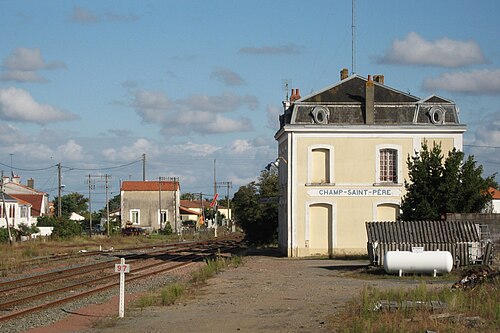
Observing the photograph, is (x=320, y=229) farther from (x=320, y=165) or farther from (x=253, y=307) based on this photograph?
(x=253, y=307)

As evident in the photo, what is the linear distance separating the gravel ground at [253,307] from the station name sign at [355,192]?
1064 cm

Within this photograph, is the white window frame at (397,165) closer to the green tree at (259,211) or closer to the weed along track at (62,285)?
the weed along track at (62,285)

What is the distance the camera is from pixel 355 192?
39688mm

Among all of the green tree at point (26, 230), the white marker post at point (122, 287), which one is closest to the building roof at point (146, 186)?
the green tree at point (26, 230)

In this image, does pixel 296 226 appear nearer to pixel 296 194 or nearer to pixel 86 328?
pixel 296 194

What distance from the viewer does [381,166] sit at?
131ft

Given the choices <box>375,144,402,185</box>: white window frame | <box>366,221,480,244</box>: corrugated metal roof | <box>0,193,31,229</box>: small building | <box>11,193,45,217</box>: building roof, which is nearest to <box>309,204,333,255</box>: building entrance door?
<box>375,144,402,185</box>: white window frame

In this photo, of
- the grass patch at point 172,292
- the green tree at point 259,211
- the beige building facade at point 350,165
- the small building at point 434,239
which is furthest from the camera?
the green tree at point 259,211

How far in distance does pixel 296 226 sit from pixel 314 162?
3.20m

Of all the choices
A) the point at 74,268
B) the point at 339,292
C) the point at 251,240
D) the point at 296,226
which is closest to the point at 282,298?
the point at 339,292

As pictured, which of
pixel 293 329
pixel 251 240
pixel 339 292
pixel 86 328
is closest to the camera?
pixel 293 329

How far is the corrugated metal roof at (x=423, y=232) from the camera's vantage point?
29094 millimetres

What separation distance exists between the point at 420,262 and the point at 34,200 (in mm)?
84399

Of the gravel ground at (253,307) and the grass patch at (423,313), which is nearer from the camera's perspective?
the grass patch at (423,313)
